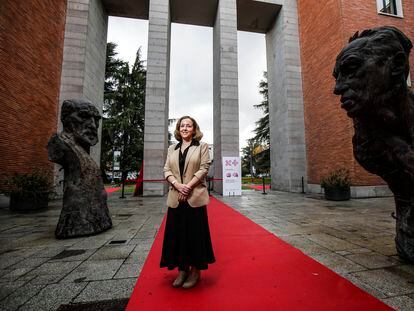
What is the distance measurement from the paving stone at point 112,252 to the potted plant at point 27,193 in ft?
17.3

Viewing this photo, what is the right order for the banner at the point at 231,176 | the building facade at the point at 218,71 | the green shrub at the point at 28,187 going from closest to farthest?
1. the green shrub at the point at 28,187
2. the building facade at the point at 218,71
3. the banner at the point at 231,176

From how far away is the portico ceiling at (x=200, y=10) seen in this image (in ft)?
40.8

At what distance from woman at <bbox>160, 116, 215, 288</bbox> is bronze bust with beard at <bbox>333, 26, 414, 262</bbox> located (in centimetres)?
165

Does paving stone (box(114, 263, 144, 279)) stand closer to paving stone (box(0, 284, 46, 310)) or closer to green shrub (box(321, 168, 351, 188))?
paving stone (box(0, 284, 46, 310))

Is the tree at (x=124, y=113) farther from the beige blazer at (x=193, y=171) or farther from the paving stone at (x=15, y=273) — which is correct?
the beige blazer at (x=193, y=171)

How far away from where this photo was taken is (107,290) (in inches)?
75.9

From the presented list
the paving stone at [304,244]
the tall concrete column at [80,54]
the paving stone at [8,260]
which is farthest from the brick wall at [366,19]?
the tall concrete column at [80,54]

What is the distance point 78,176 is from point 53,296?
241 centimetres

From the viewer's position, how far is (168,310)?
1.62 meters

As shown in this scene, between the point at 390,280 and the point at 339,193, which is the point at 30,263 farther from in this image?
the point at 339,193

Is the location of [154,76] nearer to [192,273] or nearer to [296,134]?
[296,134]

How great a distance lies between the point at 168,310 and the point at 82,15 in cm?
1391

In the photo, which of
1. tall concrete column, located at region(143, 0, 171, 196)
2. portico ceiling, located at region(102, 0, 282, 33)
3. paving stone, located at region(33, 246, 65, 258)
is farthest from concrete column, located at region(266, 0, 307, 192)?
paving stone, located at region(33, 246, 65, 258)

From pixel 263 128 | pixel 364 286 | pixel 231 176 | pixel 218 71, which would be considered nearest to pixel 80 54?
pixel 218 71
